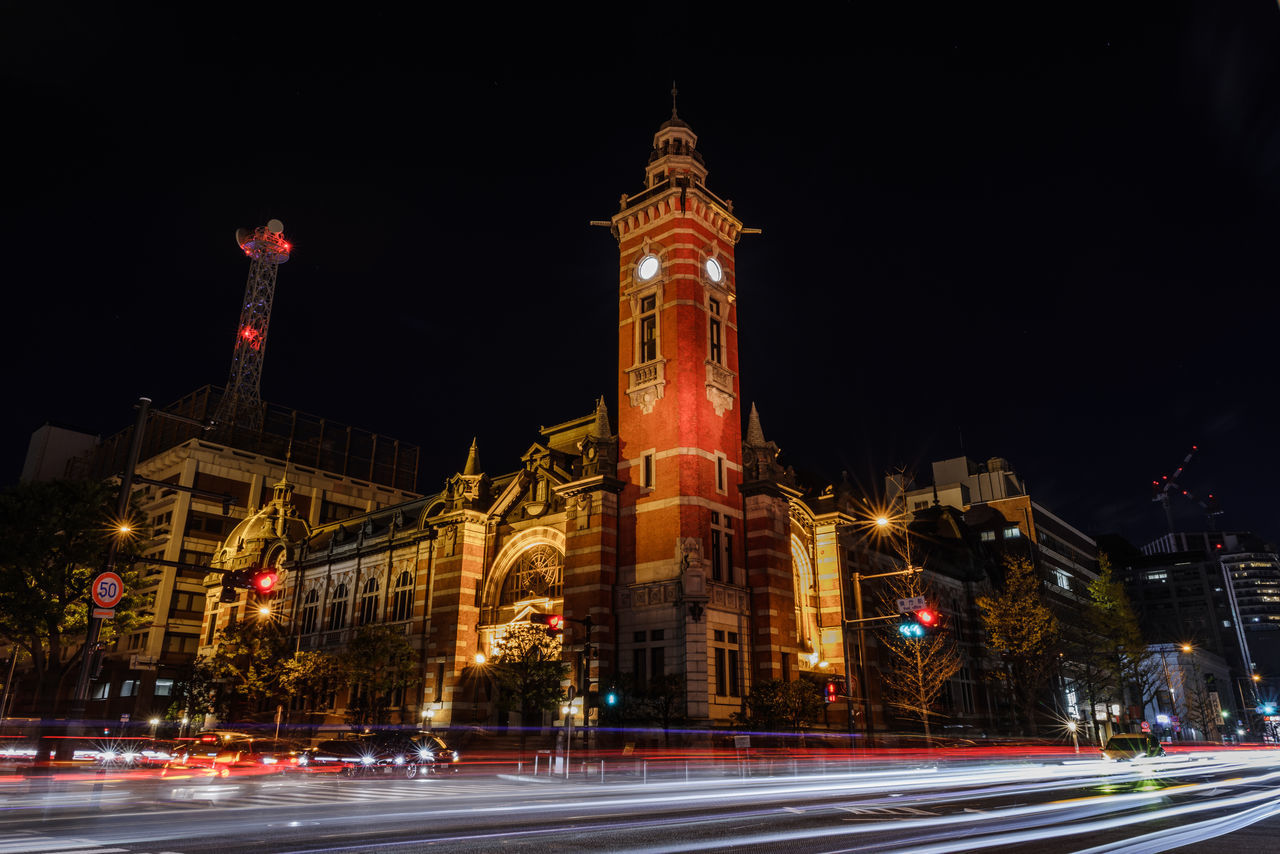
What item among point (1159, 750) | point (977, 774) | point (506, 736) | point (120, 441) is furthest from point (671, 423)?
point (120, 441)

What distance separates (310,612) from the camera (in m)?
61.0

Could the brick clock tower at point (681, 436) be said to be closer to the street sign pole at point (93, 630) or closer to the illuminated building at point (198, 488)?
the street sign pole at point (93, 630)

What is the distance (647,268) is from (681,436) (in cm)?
1102

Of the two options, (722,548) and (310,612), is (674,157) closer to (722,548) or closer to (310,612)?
(722,548)

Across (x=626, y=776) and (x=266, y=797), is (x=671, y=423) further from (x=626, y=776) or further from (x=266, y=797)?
(x=266, y=797)

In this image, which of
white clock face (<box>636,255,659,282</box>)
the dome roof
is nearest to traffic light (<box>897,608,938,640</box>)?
white clock face (<box>636,255,659,282</box>)

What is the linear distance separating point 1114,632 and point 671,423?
44284 mm

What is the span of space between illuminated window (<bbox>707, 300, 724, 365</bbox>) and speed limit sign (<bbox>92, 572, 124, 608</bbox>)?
3161 centimetres

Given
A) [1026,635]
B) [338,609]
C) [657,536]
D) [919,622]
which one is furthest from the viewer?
[338,609]

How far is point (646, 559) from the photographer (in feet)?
135

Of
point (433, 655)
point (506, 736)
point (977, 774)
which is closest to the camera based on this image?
point (977, 774)

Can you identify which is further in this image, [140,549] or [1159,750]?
[140,549]

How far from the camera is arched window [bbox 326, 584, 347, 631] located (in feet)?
190

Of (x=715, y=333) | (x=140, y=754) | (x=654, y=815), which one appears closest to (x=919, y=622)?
(x=654, y=815)
